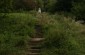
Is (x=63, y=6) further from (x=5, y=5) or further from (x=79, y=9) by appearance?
(x=5, y=5)

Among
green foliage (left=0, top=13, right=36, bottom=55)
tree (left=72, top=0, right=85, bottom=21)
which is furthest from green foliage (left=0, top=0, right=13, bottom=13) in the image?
tree (left=72, top=0, right=85, bottom=21)

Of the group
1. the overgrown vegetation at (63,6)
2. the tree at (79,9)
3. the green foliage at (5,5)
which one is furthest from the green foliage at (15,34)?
the tree at (79,9)

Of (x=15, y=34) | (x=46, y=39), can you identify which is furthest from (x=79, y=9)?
(x=46, y=39)

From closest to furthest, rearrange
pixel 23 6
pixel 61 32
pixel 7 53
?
pixel 7 53 → pixel 61 32 → pixel 23 6

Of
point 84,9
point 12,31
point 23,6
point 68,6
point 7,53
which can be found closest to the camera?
point 7,53

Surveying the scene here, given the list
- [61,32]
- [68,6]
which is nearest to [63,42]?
[61,32]

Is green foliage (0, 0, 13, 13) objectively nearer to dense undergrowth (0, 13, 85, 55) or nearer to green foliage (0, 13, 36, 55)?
green foliage (0, 13, 36, 55)

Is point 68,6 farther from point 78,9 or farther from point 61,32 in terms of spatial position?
point 61,32

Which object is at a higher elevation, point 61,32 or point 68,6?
point 61,32

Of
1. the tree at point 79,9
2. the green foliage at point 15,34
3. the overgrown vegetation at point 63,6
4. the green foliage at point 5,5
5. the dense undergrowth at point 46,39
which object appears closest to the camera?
the dense undergrowth at point 46,39

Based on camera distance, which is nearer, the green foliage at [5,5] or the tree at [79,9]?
the green foliage at [5,5]

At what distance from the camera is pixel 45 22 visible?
17.9 meters

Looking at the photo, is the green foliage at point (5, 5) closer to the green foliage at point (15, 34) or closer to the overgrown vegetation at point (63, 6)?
the green foliage at point (15, 34)

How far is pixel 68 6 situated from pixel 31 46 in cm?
2467
